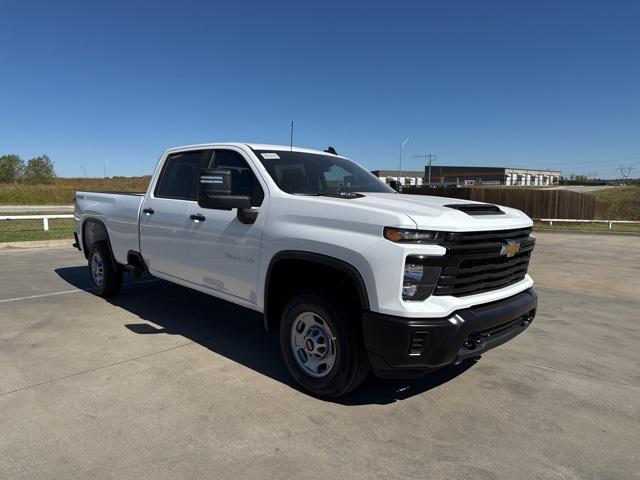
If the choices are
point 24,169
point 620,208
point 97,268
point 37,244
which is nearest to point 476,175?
point 620,208

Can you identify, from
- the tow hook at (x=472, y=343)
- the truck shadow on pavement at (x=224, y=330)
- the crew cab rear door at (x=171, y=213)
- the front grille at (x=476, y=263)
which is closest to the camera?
the front grille at (x=476, y=263)

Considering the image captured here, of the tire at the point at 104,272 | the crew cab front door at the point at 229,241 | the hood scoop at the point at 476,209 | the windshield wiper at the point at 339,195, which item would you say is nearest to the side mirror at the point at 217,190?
the crew cab front door at the point at 229,241

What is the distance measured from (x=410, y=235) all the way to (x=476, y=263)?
2.07ft

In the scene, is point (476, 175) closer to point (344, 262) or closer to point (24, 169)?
point (24, 169)

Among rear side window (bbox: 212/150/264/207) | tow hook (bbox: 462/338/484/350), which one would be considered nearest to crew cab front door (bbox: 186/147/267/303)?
rear side window (bbox: 212/150/264/207)

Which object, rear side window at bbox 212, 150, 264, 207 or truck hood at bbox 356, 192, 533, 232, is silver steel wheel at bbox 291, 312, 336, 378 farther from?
rear side window at bbox 212, 150, 264, 207

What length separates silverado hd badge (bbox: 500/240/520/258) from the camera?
3.57m

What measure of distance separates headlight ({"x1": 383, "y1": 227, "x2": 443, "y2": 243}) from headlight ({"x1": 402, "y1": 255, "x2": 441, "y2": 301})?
12 cm

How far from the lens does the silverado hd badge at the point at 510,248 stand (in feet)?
11.7

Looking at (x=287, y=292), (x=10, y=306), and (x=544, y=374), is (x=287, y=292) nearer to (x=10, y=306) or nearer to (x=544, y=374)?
(x=544, y=374)

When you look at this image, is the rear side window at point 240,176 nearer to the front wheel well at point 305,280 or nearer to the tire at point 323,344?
the front wheel well at point 305,280

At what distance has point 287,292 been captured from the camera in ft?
13.4

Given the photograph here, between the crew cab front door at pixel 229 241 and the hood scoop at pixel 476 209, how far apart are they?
156 centimetres

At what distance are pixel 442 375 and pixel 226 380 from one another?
186 centimetres
